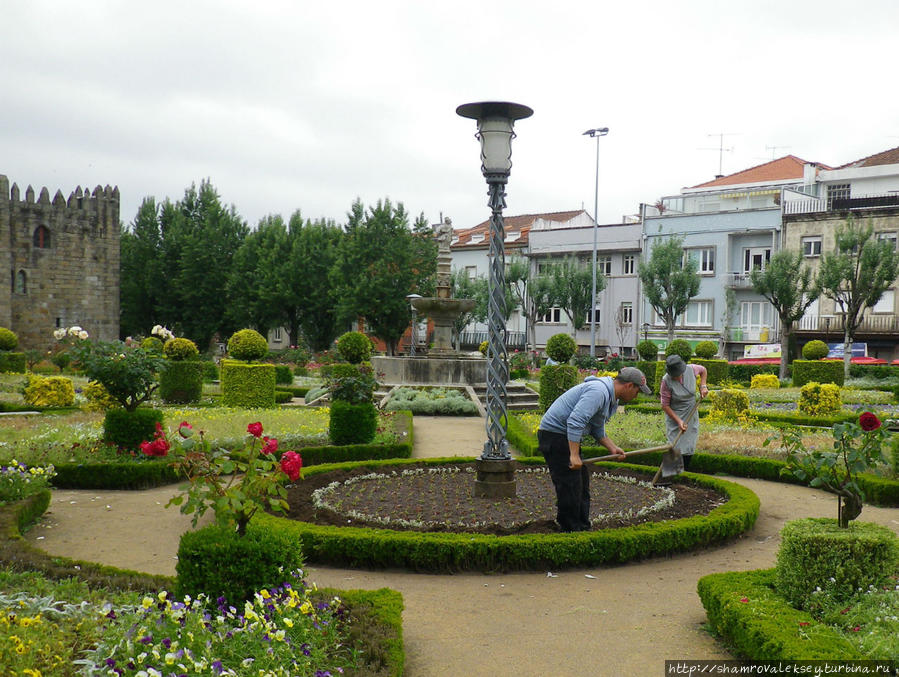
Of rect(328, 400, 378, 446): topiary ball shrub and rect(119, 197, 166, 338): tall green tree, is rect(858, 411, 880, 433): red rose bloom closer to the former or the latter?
rect(328, 400, 378, 446): topiary ball shrub

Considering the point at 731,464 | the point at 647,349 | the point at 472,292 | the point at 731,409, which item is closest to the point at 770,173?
the point at 472,292

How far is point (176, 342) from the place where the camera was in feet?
55.9

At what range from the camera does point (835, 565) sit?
4.33 metres

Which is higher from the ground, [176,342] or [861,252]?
[861,252]

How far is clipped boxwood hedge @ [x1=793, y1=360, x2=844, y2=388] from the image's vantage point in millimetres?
22125

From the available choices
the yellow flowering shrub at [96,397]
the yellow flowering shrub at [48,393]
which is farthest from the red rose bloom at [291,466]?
the yellow flowering shrub at [48,393]

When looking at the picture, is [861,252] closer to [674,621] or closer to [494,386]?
[494,386]

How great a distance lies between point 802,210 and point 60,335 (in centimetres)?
3179

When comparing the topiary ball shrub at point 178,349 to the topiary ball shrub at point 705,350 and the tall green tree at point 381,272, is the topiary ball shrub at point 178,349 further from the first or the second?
the tall green tree at point 381,272

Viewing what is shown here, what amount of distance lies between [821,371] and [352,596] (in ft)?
68.4

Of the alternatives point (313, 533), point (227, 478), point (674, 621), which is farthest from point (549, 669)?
point (227, 478)

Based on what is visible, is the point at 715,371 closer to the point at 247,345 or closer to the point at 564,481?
the point at 247,345

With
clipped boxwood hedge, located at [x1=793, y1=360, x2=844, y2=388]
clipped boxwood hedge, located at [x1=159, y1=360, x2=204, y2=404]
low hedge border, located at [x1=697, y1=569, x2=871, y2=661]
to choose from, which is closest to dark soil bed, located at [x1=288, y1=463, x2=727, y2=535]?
low hedge border, located at [x1=697, y1=569, x2=871, y2=661]

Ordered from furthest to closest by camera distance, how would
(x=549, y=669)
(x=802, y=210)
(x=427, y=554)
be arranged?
(x=802, y=210)
(x=427, y=554)
(x=549, y=669)
